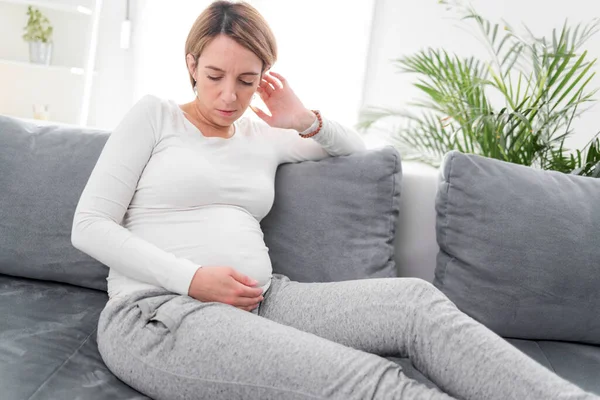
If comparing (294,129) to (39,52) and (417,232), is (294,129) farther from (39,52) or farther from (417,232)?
(39,52)

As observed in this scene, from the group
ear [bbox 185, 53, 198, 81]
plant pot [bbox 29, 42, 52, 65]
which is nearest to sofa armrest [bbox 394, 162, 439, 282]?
ear [bbox 185, 53, 198, 81]

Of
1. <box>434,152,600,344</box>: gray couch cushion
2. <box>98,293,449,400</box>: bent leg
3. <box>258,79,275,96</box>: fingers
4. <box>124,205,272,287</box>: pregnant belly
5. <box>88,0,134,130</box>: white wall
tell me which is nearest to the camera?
<box>98,293,449,400</box>: bent leg

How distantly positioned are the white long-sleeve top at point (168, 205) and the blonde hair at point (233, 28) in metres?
0.17

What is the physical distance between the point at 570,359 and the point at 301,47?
294 cm

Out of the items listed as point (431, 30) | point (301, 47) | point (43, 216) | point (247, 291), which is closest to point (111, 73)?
point (301, 47)

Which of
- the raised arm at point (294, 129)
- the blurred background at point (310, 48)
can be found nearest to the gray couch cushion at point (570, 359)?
the raised arm at point (294, 129)

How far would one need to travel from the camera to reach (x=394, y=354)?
1.07 m

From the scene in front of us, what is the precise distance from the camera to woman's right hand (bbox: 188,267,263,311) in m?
1.11

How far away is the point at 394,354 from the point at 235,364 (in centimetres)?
32

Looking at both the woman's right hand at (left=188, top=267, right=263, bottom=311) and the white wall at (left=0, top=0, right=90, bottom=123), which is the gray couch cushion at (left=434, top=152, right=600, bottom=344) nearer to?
the woman's right hand at (left=188, top=267, right=263, bottom=311)

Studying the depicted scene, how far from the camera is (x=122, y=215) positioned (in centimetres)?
122

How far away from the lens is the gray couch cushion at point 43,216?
4.71ft

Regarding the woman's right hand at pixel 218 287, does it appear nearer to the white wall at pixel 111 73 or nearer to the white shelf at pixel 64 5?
the white shelf at pixel 64 5

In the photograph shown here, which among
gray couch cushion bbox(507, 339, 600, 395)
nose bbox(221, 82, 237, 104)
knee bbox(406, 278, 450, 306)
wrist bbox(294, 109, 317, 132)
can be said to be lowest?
gray couch cushion bbox(507, 339, 600, 395)
